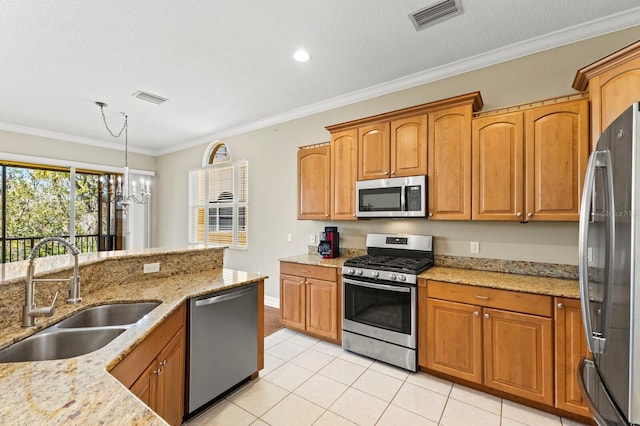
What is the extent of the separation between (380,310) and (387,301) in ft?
0.41

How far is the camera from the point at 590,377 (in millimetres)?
1370

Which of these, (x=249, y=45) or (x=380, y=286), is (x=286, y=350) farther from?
(x=249, y=45)

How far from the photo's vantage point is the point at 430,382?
247 cm

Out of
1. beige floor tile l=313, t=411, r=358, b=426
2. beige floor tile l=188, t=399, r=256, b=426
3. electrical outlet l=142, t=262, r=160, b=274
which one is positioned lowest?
beige floor tile l=313, t=411, r=358, b=426

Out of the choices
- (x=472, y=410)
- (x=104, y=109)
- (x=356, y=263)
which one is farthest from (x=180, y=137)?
(x=472, y=410)

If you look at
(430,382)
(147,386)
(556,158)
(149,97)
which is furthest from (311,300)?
(149,97)

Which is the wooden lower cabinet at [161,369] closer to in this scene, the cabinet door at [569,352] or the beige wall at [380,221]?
the beige wall at [380,221]

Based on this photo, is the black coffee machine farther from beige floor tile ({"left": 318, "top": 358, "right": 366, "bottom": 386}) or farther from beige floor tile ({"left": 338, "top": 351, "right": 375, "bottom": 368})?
beige floor tile ({"left": 318, "top": 358, "right": 366, "bottom": 386})

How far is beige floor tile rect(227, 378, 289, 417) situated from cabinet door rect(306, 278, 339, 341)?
2.91ft

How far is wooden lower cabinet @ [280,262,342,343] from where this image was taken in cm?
311

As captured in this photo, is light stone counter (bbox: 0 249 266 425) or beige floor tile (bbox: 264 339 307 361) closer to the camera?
light stone counter (bbox: 0 249 266 425)

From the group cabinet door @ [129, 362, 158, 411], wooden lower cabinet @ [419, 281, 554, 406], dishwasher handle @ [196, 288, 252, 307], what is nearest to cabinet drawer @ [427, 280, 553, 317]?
wooden lower cabinet @ [419, 281, 554, 406]

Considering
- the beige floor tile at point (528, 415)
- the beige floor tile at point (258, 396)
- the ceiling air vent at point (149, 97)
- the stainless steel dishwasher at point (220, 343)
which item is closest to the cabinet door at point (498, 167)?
the beige floor tile at point (528, 415)

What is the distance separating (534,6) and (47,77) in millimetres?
4598
